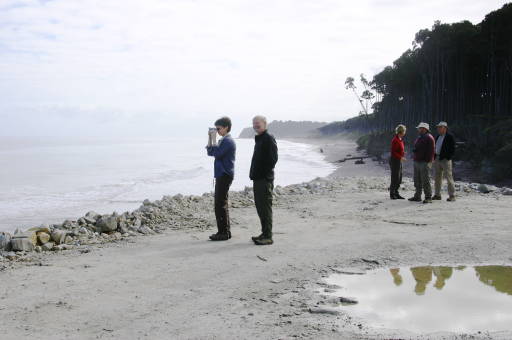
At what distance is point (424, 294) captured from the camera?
5660 mm

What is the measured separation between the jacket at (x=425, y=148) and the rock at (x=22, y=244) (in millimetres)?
9144

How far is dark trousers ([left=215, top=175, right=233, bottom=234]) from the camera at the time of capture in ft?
26.4

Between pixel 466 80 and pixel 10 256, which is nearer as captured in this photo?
pixel 10 256

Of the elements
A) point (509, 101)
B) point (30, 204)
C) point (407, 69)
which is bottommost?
point (30, 204)

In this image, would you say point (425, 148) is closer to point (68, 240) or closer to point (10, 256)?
point (68, 240)

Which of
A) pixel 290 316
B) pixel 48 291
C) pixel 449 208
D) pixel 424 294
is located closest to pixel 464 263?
pixel 424 294

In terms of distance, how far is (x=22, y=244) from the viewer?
816 centimetres

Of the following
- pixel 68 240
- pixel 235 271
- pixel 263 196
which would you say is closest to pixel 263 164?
pixel 263 196

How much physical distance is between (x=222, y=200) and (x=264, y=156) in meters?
1.10

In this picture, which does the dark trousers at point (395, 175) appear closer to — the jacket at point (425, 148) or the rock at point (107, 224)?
the jacket at point (425, 148)

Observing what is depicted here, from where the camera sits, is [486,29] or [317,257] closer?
[317,257]

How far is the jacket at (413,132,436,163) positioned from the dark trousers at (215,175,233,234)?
6187 mm

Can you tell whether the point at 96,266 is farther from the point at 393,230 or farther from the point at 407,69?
the point at 407,69

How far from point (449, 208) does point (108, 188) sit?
797 inches
